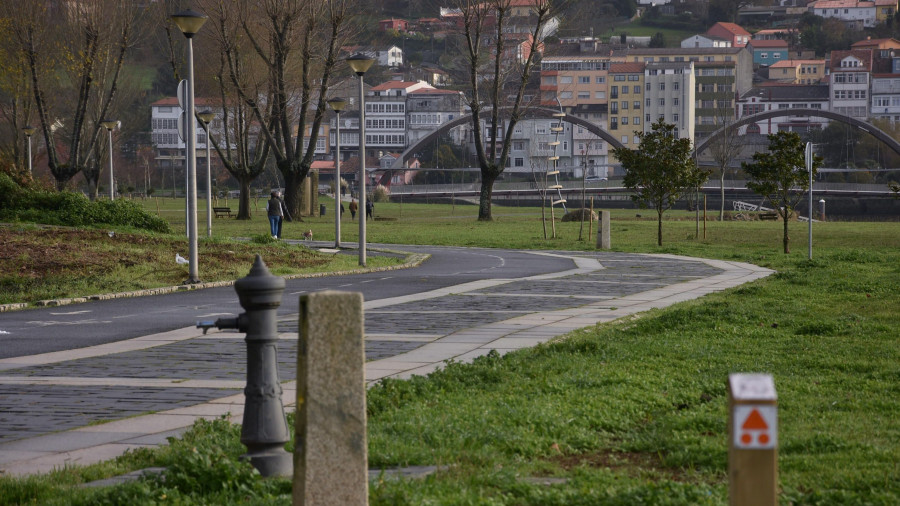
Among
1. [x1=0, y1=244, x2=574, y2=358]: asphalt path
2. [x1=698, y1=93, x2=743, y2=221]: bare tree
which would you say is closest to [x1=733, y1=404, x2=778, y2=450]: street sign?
[x1=0, y1=244, x2=574, y2=358]: asphalt path

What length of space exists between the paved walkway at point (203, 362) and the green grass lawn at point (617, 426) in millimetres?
711

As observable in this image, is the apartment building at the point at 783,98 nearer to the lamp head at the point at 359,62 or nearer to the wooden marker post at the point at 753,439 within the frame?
the lamp head at the point at 359,62

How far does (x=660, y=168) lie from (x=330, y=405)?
32457mm

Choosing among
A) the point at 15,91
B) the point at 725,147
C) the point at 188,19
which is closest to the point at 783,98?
the point at 725,147

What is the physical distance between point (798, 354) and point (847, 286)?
8198 mm

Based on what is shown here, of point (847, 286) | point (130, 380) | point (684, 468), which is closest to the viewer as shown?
point (684, 468)

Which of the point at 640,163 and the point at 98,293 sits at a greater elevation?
the point at 640,163

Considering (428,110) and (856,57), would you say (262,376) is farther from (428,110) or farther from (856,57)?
(856,57)

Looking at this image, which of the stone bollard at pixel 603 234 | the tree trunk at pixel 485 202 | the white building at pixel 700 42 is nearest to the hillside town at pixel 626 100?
the white building at pixel 700 42

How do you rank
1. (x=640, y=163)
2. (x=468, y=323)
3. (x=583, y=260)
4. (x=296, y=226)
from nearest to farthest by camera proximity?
(x=468, y=323)
(x=583, y=260)
(x=640, y=163)
(x=296, y=226)

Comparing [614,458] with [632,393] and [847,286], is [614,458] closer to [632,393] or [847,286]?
[632,393]

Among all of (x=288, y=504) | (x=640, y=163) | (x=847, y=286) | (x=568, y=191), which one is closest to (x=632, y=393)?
(x=288, y=504)

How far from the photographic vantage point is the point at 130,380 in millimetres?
9656

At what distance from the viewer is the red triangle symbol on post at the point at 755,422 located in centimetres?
338
